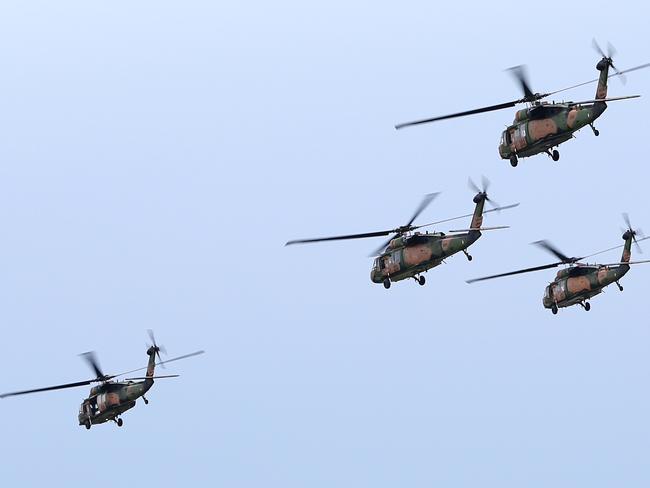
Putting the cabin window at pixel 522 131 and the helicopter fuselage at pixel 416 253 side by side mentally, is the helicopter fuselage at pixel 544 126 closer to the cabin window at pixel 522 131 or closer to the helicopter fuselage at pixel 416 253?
the cabin window at pixel 522 131

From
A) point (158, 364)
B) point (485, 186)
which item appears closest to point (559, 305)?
point (485, 186)

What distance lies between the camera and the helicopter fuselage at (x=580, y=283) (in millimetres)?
109250

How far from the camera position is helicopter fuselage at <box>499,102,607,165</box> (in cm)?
9950

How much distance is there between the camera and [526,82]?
10069 cm

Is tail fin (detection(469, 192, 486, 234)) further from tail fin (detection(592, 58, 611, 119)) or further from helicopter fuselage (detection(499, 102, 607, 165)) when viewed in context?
tail fin (detection(592, 58, 611, 119))

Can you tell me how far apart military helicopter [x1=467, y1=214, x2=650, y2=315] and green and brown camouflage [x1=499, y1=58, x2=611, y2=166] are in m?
8.29

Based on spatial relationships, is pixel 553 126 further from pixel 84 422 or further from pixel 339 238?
pixel 84 422

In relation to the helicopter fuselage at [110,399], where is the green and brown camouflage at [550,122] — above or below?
above

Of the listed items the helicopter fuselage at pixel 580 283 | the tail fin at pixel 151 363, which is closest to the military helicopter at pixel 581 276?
the helicopter fuselage at pixel 580 283

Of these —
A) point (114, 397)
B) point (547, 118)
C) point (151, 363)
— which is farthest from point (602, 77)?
point (114, 397)

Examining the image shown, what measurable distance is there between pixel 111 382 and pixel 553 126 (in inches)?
1607

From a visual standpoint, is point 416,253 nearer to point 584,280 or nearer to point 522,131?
point 522,131

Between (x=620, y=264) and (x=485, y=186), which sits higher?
(x=485, y=186)

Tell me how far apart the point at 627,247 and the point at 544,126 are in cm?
1425
